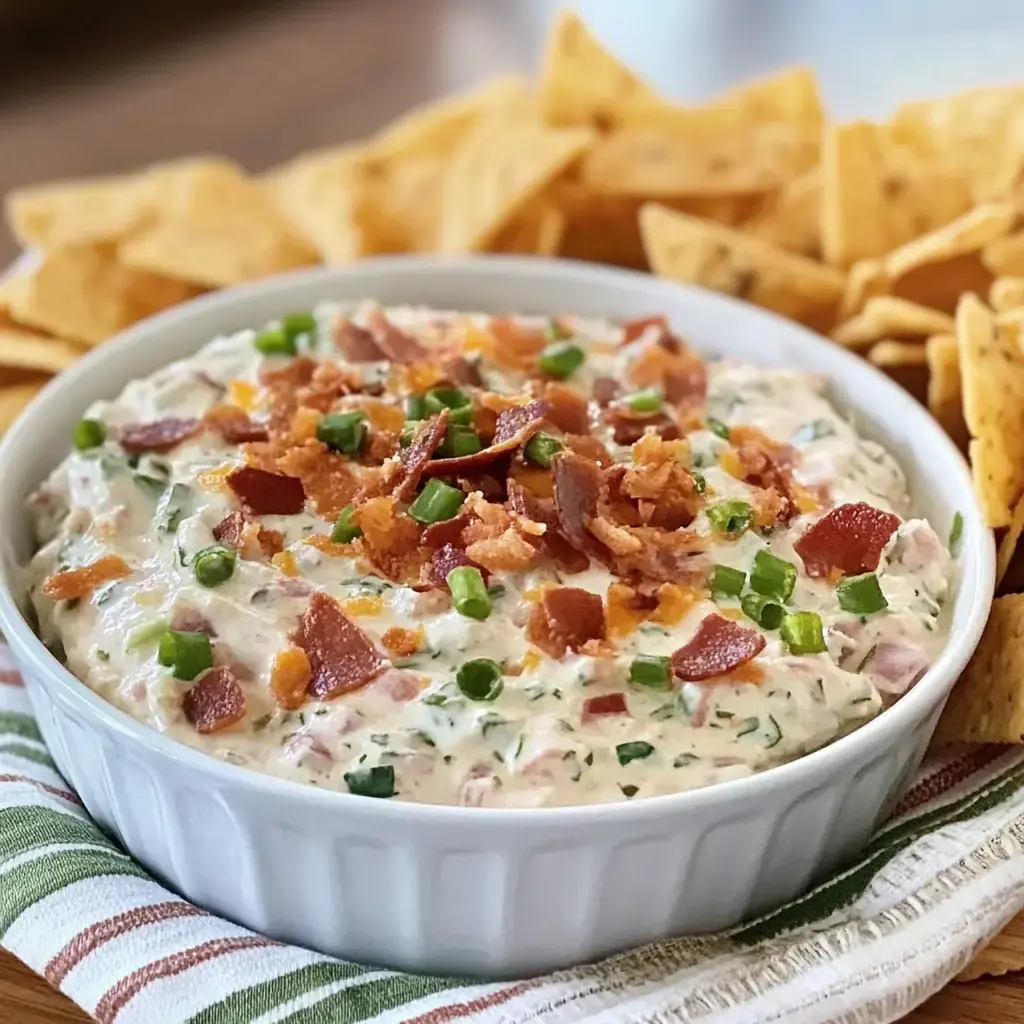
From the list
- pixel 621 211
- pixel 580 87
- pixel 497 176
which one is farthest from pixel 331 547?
pixel 580 87

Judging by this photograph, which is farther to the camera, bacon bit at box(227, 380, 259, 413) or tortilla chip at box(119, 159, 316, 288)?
tortilla chip at box(119, 159, 316, 288)

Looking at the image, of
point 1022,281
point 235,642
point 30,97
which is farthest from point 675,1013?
point 30,97

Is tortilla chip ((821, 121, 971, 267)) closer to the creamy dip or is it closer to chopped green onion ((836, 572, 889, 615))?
the creamy dip

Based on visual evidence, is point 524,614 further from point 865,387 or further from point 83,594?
point 865,387

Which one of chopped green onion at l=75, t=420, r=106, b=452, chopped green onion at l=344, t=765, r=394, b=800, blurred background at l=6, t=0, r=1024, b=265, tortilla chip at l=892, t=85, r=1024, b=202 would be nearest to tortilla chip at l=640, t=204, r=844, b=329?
tortilla chip at l=892, t=85, r=1024, b=202

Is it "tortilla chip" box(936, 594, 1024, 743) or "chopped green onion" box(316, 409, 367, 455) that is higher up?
"chopped green onion" box(316, 409, 367, 455)

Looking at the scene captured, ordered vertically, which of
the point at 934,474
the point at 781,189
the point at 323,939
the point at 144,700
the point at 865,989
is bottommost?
the point at 323,939

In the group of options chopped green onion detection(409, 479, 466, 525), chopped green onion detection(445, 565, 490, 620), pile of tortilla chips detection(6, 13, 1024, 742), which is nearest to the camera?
chopped green onion detection(445, 565, 490, 620)
